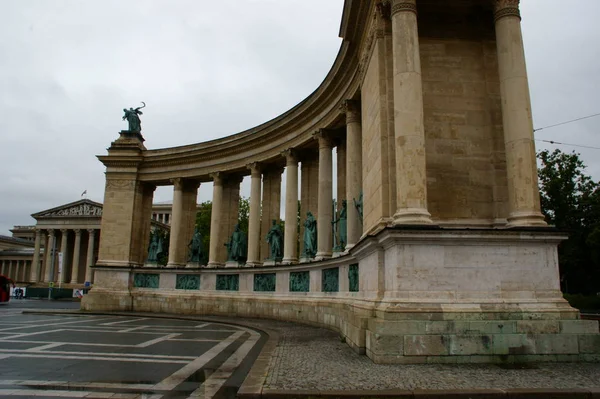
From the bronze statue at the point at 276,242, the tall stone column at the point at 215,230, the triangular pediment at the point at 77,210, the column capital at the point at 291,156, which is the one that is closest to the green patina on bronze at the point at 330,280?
the bronze statue at the point at 276,242

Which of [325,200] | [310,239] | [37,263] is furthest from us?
[37,263]

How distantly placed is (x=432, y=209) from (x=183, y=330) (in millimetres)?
14363

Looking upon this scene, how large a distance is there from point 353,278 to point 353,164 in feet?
22.0

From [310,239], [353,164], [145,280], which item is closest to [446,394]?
[353,164]

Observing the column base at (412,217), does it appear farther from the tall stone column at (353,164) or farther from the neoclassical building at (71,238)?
the neoclassical building at (71,238)

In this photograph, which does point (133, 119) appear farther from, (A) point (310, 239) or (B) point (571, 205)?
(B) point (571, 205)

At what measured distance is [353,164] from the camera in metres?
23.0

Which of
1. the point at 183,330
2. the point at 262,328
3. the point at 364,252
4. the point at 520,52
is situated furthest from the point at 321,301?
the point at 520,52

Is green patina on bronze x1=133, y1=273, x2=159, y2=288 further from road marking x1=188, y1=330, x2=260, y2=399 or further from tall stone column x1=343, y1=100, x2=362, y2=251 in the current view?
road marking x1=188, y1=330, x2=260, y2=399

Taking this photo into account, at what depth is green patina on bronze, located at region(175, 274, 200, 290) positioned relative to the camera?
36709 mm

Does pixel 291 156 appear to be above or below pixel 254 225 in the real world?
above

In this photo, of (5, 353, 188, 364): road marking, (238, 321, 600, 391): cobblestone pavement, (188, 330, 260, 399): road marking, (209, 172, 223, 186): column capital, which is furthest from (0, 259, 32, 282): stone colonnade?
(238, 321, 600, 391): cobblestone pavement

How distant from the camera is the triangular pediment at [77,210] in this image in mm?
99688

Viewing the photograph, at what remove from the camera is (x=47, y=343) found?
55.1 feet
